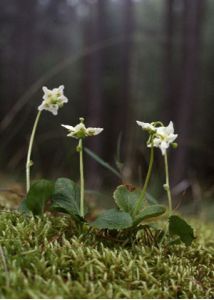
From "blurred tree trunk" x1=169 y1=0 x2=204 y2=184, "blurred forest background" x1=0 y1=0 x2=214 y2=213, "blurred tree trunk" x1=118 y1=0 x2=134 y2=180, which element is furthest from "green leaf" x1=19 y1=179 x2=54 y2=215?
"blurred tree trunk" x1=118 y1=0 x2=134 y2=180

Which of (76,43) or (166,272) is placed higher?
(76,43)

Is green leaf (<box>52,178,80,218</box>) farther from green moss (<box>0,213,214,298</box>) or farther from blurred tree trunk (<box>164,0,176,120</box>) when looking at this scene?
blurred tree trunk (<box>164,0,176,120</box>)

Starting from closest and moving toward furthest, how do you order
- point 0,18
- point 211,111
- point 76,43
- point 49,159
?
1. point 49,159
2. point 211,111
3. point 0,18
4. point 76,43

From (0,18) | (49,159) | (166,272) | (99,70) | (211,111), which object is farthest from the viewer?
(0,18)

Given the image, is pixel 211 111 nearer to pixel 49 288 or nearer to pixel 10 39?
pixel 10 39

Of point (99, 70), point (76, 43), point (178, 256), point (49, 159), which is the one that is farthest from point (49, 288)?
point (76, 43)

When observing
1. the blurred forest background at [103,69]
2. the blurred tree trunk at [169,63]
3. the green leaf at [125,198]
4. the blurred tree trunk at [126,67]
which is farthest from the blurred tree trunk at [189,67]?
the green leaf at [125,198]

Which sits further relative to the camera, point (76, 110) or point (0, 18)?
point (76, 110)
